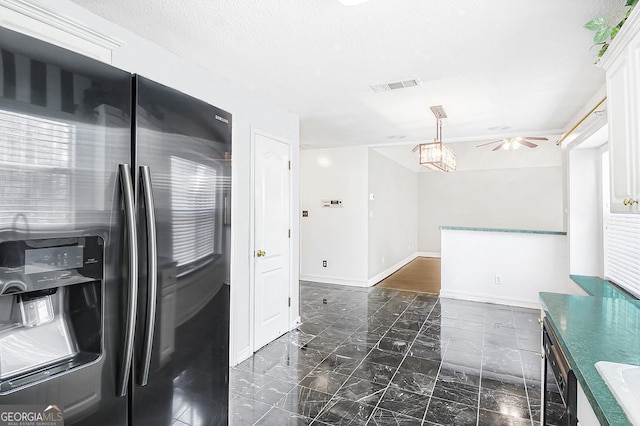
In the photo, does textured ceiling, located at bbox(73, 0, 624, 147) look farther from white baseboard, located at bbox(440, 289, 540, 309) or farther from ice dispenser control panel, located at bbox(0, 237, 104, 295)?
white baseboard, located at bbox(440, 289, 540, 309)

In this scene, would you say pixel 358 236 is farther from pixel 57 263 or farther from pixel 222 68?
pixel 57 263

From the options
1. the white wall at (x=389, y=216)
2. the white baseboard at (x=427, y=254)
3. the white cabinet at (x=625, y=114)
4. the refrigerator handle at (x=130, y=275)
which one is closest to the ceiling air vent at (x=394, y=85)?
the white cabinet at (x=625, y=114)

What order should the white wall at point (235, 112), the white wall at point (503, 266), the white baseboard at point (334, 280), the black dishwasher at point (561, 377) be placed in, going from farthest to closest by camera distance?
the white baseboard at point (334, 280) → the white wall at point (503, 266) → the white wall at point (235, 112) → the black dishwasher at point (561, 377)

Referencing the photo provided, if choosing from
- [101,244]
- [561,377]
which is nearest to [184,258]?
[101,244]

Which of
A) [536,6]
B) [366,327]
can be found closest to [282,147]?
[366,327]

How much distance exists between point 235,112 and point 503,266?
4293 millimetres

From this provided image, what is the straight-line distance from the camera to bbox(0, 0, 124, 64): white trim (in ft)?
3.56

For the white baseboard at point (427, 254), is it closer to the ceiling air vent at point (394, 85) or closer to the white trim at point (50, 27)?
the ceiling air vent at point (394, 85)

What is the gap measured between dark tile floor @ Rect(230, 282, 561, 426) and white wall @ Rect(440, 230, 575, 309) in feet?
1.51

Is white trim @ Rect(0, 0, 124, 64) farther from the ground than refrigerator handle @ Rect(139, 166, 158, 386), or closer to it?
farther from the ground

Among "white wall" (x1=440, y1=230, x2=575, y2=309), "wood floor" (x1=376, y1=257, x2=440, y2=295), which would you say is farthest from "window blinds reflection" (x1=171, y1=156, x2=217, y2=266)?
"wood floor" (x1=376, y1=257, x2=440, y2=295)

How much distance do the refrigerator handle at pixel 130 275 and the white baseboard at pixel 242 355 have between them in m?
1.99

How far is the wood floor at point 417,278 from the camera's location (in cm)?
606

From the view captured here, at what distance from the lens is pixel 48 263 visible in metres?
1.00
